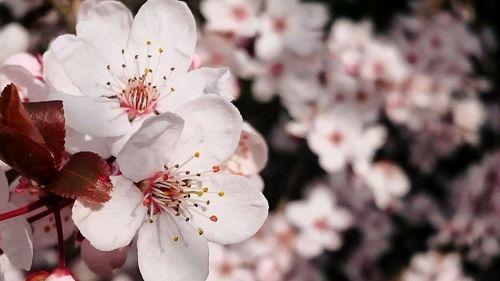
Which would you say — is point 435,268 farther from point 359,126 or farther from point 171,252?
→ point 171,252

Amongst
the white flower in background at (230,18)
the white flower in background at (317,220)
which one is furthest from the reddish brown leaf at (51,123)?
the white flower in background at (317,220)

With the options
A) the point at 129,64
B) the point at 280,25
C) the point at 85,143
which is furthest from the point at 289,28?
the point at 85,143

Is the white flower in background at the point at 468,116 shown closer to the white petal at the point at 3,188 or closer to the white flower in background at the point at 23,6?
the white flower in background at the point at 23,6

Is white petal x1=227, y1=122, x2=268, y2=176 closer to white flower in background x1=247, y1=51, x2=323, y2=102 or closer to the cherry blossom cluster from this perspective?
the cherry blossom cluster

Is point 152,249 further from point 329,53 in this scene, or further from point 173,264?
point 329,53

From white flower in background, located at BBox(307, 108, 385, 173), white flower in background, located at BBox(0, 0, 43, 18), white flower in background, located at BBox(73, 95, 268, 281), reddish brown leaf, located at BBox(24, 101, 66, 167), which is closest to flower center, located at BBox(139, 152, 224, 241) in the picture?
white flower in background, located at BBox(73, 95, 268, 281)

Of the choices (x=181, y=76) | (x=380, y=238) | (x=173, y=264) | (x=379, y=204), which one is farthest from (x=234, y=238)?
(x=380, y=238)
